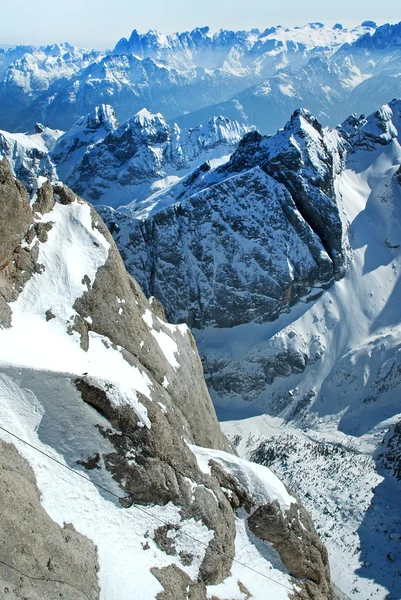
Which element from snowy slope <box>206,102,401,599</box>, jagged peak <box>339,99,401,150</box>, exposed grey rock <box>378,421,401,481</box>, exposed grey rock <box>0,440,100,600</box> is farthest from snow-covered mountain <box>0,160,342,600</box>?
jagged peak <box>339,99,401,150</box>

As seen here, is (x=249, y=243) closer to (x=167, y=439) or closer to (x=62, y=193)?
(x=62, y=193)

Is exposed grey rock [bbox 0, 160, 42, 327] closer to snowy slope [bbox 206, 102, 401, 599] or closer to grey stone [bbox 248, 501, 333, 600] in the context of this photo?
grey stone [bbox 248, 501, 333, 600]

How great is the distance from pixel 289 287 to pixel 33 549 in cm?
11525

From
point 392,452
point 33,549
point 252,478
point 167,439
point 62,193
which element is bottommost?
point 392,452

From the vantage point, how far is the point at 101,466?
30.1m

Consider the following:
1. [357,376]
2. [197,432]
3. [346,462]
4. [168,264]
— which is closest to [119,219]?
[168,264]

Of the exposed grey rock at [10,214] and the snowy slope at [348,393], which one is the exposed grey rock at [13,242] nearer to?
the exposed grey rock at [10,214]

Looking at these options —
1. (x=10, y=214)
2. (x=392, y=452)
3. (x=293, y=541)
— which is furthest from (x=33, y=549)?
(x=392, y=452)

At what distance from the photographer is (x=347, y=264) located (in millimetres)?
142625

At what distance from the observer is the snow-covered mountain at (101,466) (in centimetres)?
2628

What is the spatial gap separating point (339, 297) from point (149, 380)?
107577 millimetres

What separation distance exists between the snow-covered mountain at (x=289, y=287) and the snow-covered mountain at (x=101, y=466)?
60.3 m

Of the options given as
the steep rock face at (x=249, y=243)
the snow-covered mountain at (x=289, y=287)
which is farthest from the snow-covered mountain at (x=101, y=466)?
the steep rock face at (x=249, y=243)

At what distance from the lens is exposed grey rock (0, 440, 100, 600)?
74.4 ft
